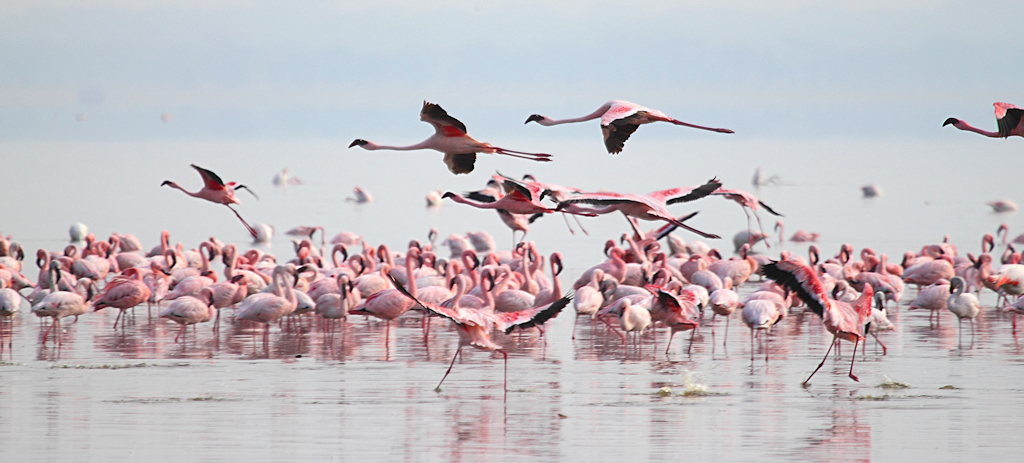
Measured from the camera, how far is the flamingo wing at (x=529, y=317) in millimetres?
8695

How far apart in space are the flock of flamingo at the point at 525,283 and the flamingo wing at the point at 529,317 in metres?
0.01

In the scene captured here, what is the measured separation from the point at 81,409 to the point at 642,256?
7755 millimetres

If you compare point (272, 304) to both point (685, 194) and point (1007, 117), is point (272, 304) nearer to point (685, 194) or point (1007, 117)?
point (685, 194)

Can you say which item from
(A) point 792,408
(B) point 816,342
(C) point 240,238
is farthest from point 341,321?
(C) point 240,238

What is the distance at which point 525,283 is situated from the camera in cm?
1331

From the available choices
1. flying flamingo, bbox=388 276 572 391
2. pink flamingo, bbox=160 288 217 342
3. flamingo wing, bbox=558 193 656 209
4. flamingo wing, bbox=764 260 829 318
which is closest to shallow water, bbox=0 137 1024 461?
pink flamingo, bbox=160 288 217 342

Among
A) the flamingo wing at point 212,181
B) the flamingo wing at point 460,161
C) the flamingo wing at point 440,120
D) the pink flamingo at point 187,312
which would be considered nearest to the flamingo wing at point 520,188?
the flamingo wing at point 460,161

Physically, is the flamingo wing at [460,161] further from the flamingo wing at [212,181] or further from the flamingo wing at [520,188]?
the flamingo wing at [212,181]

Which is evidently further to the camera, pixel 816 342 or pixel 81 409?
pixel 816 342

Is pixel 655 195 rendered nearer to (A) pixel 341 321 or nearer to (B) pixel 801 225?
(A) pixel 341 321

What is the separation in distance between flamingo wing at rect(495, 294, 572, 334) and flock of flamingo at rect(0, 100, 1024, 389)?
13mm

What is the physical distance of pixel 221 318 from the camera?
12.5 m

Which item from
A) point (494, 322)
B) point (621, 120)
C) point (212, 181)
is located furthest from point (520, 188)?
point (212, 181)

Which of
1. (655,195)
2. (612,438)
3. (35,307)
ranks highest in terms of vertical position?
(655,195)
